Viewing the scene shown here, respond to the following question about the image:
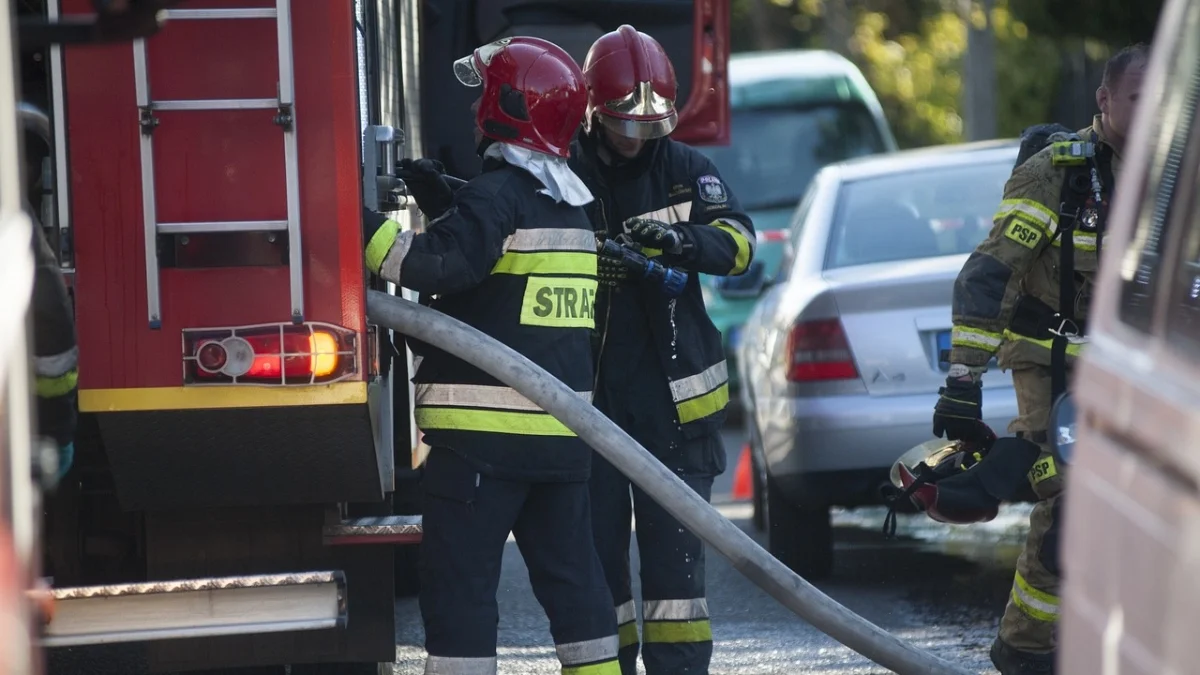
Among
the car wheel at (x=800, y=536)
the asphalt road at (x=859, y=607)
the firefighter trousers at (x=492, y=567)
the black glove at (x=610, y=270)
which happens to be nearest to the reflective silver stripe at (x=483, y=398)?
the firefighter trousers at (x=492, y=567)

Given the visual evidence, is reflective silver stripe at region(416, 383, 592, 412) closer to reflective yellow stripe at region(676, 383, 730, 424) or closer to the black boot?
reflective yellow stripe at region(676, 383, 730, 424)

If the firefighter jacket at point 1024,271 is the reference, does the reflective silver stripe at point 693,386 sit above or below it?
below

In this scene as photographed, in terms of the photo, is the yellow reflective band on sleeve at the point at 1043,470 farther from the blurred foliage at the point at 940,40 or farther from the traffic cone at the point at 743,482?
the blurred foliage at the point at 940,40

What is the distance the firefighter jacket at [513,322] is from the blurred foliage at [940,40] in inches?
421

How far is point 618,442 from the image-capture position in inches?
175

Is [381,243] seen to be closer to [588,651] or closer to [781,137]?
[588,651]

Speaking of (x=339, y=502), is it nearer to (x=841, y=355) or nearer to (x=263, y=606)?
(x=263, y=606)

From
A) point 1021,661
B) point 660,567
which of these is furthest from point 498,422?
point 1021,661

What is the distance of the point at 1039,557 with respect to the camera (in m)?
4.98

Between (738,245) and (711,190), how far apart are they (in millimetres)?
200

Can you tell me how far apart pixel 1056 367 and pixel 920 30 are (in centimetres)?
2532

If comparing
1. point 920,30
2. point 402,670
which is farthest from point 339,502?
point 920,30

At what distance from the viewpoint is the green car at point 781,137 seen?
13641 mm

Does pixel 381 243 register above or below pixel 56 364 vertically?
above
